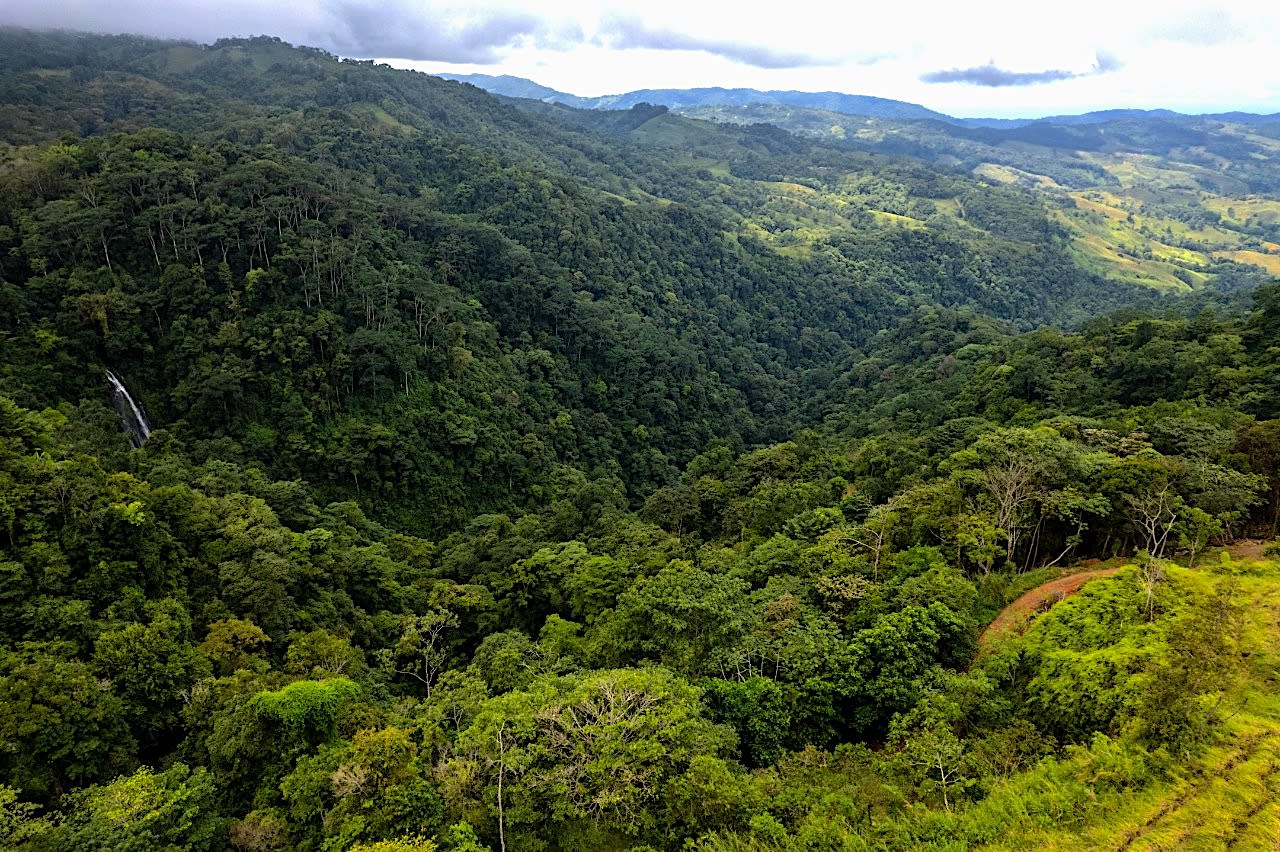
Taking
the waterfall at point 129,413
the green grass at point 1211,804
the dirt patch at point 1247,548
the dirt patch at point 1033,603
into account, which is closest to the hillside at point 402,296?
the waterfall at point 129,413

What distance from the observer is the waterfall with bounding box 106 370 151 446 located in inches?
1700

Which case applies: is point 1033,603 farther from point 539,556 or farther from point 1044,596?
point 539,556

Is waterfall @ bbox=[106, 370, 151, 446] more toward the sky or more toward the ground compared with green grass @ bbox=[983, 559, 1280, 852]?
more toward the ground

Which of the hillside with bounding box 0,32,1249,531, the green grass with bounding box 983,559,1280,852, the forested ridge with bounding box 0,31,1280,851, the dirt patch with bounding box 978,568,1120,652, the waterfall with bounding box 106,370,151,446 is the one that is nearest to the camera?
the green grass with bounding box 983,559,1280,852

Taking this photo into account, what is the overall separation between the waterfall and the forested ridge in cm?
97

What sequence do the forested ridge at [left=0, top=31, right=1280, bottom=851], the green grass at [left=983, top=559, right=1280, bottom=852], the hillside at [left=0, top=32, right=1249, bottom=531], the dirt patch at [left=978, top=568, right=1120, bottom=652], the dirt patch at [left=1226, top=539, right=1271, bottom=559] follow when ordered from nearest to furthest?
the green grass at [left=983, top=559, right=1280, bottom=852]
the forested ridge at [left=0, top=31, right=1280, bottom=851]
the dirt patch at [left=978, top=568, right=1120, bottom=652]
the dirt patch at [left=1226, top=539, right=1271, bottom=559]
the hillside at [left=0, top=32, right=1249, bottom=531]

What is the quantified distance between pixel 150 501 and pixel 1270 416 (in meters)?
49.0

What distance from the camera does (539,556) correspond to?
3266 cm

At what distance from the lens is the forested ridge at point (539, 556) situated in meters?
13.5

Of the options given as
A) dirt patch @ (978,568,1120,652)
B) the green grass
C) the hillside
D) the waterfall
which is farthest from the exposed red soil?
the waterfall

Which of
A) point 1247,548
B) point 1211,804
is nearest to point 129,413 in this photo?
point 1211,804

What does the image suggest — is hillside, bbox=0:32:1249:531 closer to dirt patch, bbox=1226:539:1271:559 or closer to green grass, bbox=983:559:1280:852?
dirt patch, bbox=1226:539:1271:559

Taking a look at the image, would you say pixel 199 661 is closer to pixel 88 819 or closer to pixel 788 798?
pixel 88 819

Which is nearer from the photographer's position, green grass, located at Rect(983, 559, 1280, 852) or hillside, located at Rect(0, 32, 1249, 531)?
green grass, located at Rect(983, 559, 1280, 852)
